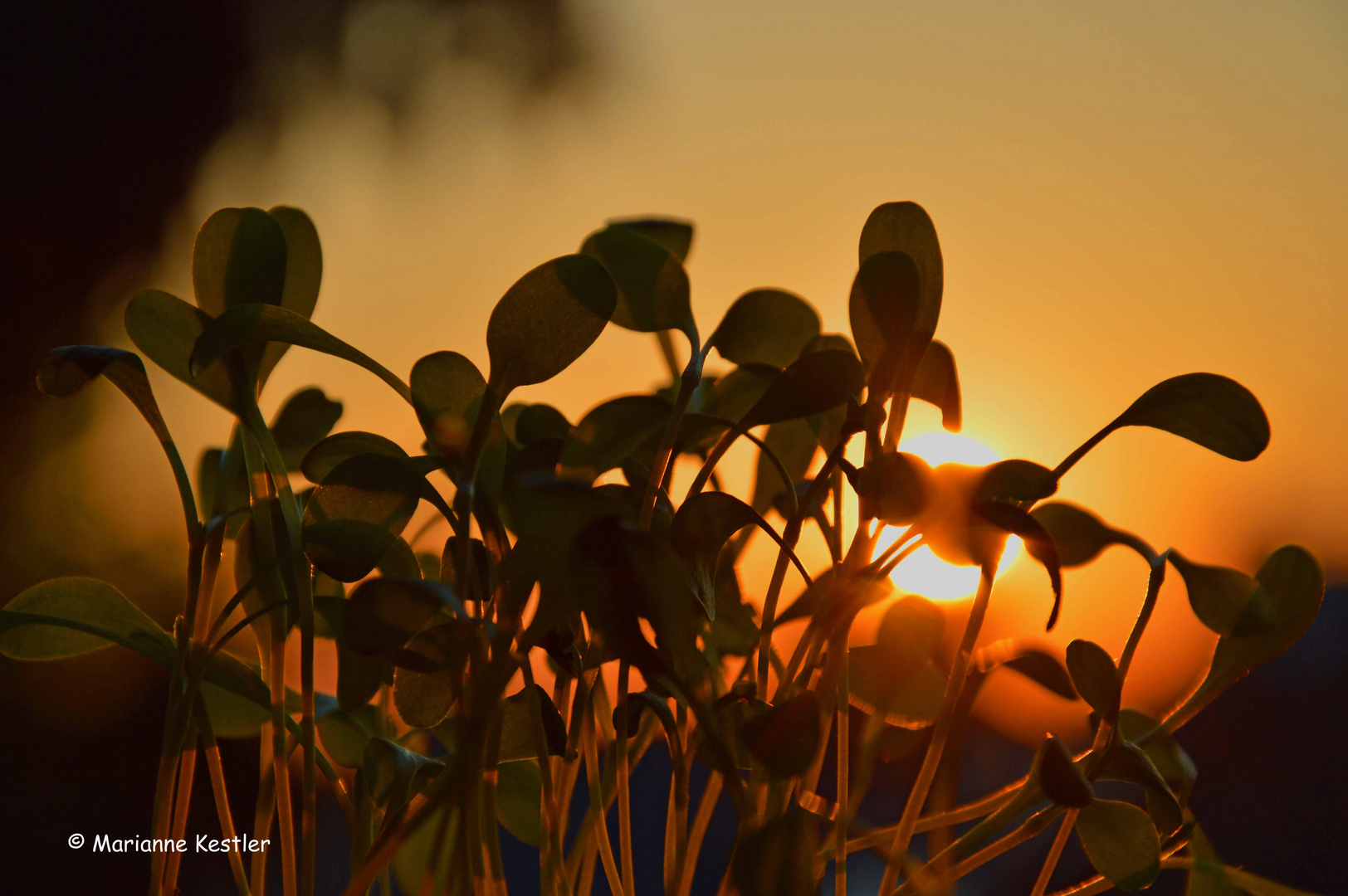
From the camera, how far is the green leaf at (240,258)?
0.34 meters

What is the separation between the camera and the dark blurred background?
42.6 inches

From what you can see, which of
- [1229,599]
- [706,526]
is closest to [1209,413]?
[1229,599]

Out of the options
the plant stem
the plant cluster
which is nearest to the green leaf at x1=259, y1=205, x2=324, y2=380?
the plant cluster

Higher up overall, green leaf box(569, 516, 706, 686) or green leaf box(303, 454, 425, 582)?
green leaf box(303, 454, 425, 582)

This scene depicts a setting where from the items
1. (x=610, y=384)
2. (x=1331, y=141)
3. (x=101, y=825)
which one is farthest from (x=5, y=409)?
(x=1331, y=141)

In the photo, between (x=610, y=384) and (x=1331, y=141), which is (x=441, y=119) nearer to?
(x=610, y=384)

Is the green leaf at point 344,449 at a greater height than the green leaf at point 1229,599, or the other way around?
the green leaf at point 344,449

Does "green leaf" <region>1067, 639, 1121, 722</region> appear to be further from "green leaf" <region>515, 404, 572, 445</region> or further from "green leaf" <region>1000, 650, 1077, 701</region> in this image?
"green leaf" <region>515, 404, 572, 445</region>

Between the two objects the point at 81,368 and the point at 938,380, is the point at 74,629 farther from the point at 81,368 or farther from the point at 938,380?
the point at 938,380

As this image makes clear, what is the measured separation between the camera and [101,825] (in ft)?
4.19

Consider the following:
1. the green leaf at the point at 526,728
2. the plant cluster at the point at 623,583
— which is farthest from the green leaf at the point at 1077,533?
the green leaf at the point at 526,728

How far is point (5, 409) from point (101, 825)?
0.72 m

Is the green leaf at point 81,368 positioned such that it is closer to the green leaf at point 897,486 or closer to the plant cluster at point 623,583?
the plant cluster at point 623,583

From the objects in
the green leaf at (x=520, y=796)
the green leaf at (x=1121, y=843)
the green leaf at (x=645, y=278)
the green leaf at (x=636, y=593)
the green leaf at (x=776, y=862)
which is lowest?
the green leaf at (x=1121, y=843)
